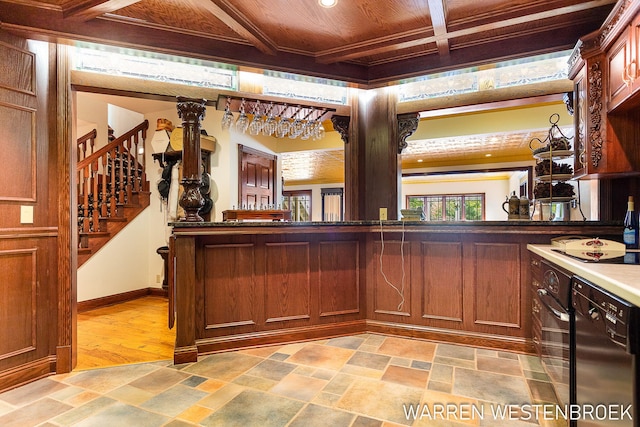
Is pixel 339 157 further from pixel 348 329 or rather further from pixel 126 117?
pixel 348 329

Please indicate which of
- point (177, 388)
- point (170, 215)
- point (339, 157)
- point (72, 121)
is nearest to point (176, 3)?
point (72, 121)

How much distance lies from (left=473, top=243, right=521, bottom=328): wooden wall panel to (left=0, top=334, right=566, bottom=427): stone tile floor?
0.29 m

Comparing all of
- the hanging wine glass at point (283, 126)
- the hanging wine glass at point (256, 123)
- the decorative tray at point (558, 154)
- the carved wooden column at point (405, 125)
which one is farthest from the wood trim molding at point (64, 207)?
the decorative tray at point (558, 154)

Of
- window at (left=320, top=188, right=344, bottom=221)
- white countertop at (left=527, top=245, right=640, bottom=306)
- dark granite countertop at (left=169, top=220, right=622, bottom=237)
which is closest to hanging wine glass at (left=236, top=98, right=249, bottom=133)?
dark granite countertop at (left=169, top=220, right=622, bottom=237)

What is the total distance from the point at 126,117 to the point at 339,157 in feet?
14.1

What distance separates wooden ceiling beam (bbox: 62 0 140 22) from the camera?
81.5 inches

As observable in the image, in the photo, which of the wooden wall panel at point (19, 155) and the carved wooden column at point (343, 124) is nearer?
the wooden wall panel at point (19, 155)

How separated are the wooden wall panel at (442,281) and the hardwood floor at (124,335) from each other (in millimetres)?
2239

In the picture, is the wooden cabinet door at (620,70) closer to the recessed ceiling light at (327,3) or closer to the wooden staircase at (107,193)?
the recessed ceiling light at (327,3)

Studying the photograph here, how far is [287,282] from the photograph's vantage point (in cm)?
301

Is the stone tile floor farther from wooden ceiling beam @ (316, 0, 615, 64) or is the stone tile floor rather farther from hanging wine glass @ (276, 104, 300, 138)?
wooden ceiling beam @ (316, 0, 615, 64)

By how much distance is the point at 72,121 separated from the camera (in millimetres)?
2539

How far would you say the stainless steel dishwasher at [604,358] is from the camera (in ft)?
3.15

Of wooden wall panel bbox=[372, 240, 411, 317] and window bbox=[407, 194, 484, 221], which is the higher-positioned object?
window bbox=[407, 194, 484, 221]
